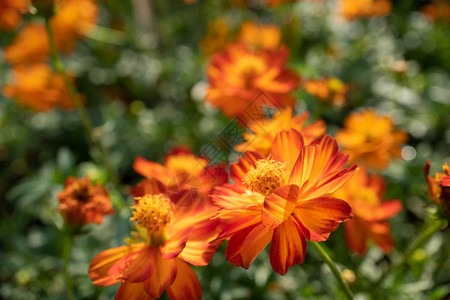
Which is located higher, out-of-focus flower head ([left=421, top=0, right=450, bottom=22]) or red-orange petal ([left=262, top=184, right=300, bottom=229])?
out-of-focus flower head ([left=421, top=0, right=450, bottom=22])

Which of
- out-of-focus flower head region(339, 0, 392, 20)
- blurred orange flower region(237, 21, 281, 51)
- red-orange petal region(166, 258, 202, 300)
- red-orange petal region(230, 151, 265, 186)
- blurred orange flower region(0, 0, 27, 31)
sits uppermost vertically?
out-of-focus flower head region(339, 0, 392, 20)

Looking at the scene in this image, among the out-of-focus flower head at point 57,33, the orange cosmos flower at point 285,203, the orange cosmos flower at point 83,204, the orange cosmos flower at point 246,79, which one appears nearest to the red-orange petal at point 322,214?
the orange cosmos flower at point 285,203

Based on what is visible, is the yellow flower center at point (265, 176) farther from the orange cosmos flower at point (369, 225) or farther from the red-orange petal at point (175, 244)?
the orange cosmos flower at point (369, 225)

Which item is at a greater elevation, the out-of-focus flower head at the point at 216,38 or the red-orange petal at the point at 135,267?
the out-of-focus flower head at the point at 216,38

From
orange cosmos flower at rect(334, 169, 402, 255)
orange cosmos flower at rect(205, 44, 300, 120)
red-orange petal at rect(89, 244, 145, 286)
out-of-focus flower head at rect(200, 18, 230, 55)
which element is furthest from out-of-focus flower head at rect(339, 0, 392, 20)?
red-orange petal at rect(89, 244, 145, 286)

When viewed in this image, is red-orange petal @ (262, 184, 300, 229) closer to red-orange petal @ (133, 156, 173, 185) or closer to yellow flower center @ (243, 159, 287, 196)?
yellow flower center @ (243, 159, 287, 196)

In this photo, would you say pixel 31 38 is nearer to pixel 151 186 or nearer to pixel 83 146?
pixel 83 146

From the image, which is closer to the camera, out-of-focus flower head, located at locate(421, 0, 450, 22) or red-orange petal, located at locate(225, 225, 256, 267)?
red-orange petal, located at locate(225, 225, 256, 267)
